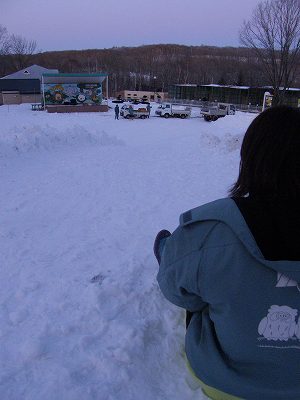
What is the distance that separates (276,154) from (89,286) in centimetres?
248

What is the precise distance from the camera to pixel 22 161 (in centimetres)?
1044

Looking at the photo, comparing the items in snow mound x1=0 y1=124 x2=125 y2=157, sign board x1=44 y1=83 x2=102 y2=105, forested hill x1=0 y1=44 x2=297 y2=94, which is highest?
forested hill x1=0 y1=44 x2=297 y2=94

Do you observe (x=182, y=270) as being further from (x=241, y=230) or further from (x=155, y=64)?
(x=155, y=64)

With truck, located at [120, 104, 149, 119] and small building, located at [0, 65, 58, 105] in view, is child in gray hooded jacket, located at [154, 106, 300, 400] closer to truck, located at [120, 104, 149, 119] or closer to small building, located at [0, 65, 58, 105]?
truck, located at [120, 104, 149, 119]

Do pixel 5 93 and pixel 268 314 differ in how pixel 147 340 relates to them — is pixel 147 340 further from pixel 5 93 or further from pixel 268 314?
pixel 5 93

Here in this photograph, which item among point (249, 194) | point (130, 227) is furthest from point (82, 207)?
point (249, 194)

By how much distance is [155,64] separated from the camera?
108m

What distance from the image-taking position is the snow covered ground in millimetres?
2189

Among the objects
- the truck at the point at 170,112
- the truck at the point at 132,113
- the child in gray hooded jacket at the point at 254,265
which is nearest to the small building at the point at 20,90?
the truck at the point at 170,112

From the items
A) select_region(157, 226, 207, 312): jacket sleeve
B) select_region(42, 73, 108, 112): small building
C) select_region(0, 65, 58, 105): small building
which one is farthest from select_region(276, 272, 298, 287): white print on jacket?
select_region(0, 65, 58, 105): small building

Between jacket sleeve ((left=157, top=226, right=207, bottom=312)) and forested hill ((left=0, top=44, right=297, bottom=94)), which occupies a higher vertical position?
forested hill ((left=0, top=44, right=297, bottom=94))

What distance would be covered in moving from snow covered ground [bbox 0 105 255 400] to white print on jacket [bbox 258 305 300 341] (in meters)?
0.68

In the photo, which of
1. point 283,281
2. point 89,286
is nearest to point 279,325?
point 283,281

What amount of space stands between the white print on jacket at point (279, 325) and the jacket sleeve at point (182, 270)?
0.93 ft
